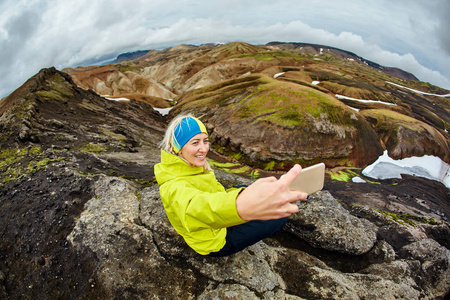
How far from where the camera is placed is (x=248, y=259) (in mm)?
4637

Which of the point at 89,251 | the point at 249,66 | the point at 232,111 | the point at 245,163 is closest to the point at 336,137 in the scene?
the point at 245,163

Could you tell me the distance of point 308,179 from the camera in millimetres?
2180

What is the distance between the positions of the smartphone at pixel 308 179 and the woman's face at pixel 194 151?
65.0 inches

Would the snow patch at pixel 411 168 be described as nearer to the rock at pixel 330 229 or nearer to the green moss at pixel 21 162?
the rock at pixel 330 229

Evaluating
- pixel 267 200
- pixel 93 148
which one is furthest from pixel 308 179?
pixel 93 148

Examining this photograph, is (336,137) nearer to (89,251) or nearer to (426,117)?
(89,251)

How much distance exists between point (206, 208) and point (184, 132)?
1653 millimetres

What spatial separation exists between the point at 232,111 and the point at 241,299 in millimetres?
27200

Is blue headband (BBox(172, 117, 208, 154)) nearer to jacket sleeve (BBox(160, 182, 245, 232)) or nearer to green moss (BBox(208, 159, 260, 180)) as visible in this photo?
jacket sleeve (BBox(160, 182, 245, 232))

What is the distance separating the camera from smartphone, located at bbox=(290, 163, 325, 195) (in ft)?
7.03

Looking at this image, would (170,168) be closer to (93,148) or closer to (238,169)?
(93,148)

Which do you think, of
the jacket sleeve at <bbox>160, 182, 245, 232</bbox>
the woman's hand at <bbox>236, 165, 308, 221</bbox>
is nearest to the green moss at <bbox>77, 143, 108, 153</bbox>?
the jacket sleeve at <bbox>160, 182, 245, 232</bbox>

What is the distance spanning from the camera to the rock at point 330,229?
18.5ft

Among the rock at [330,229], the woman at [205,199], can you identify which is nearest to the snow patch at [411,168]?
the rock at [330,229]
